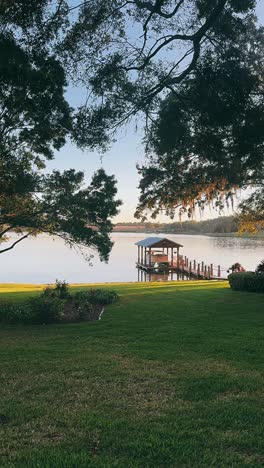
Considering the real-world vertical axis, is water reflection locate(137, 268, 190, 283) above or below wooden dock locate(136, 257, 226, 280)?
below

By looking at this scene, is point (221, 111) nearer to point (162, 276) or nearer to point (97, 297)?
point (97, 297)

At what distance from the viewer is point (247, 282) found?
17.8 metres

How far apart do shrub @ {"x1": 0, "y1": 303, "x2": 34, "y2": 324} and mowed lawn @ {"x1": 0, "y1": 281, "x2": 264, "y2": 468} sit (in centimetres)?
155

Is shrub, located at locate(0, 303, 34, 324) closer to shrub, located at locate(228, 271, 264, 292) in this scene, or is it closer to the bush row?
the bush row

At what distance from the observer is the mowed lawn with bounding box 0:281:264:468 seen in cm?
352

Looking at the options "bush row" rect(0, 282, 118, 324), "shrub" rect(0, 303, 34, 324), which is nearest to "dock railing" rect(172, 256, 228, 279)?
"bush row" rect(0, 282, 118, 324)

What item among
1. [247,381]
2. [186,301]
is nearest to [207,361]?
[247,381]

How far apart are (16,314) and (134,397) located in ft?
26.2

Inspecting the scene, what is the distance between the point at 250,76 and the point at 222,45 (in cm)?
77

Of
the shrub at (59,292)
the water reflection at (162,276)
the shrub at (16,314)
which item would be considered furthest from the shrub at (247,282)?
the water reflection at (162,276)

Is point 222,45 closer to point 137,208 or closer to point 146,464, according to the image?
point 146,464

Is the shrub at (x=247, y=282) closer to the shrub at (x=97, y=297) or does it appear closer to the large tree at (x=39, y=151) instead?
the shrub at (x=97, y=297)

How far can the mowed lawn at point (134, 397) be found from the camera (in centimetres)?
352

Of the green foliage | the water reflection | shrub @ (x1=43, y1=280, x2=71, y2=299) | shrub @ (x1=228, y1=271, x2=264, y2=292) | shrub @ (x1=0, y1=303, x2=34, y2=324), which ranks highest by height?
the green foliage
